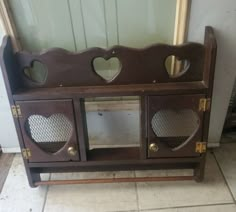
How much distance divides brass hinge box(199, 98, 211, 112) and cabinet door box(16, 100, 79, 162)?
46 centimetres

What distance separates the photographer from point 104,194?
1.20 metres

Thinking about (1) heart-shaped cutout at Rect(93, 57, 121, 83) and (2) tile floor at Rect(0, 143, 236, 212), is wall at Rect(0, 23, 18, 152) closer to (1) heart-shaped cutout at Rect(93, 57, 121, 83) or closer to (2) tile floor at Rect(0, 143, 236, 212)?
(2) tile floor at Rect(0, 143, 236, 212)

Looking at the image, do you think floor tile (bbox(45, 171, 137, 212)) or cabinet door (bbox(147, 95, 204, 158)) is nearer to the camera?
cabinet door (bbox(147, 95, 204, 158))

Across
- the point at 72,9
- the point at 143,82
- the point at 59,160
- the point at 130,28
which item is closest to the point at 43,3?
the point at 72,9

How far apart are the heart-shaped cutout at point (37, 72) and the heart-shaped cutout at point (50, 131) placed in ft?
0.49

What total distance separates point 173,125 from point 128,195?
34cm

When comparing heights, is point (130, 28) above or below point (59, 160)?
above

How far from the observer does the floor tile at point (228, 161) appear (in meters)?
1.24

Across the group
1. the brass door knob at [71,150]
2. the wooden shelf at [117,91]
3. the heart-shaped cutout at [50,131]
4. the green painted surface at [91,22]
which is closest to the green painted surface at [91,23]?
the green painted surface at [91,22]

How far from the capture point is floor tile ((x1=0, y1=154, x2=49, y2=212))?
116 cm

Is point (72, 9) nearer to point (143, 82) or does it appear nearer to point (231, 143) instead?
point (143, 82)

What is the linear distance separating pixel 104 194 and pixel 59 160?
237mm

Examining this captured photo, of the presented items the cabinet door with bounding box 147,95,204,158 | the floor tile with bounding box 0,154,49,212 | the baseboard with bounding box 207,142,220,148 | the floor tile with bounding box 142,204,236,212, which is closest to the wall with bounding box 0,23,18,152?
the floor tile with bounding box 0,154,49,212

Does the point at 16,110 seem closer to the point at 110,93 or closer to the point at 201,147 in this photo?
the point at 110,93
